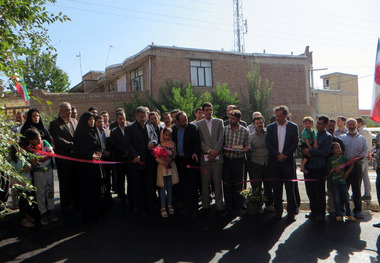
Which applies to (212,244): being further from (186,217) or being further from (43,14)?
(43,14)

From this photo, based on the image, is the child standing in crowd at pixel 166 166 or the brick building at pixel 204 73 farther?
the brick building at pixel 204 73

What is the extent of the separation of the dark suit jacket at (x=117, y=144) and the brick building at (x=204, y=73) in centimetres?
1530

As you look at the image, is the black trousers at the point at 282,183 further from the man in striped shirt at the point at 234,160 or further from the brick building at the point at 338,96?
the brick building at the point at 338,96

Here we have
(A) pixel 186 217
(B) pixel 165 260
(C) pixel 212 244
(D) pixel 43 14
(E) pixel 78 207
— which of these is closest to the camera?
(D) pixel 43 14

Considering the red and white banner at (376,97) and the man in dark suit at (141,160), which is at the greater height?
the red and white banner at (376,97)

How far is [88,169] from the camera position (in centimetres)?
661

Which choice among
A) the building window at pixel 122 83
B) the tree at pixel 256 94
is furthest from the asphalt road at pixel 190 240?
the building window at pixel 122 83

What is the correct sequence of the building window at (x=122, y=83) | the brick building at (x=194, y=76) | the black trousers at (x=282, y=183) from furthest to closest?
the building window at (x=122, y=83) < the brick building at (x=194, y=76) < the black trousers at (x=282, y=183)

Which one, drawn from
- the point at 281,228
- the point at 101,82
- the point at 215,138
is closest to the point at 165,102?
the point at 101,82

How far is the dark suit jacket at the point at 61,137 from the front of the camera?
6.88 metres

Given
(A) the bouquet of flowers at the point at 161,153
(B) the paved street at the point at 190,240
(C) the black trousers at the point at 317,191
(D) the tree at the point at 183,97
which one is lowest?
(B) the paved street at the point at 190,240

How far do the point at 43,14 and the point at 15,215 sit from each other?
14.8ft

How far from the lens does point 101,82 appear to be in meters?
31.8

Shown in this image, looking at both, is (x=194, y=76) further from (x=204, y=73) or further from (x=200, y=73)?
(x=204, y=73)
